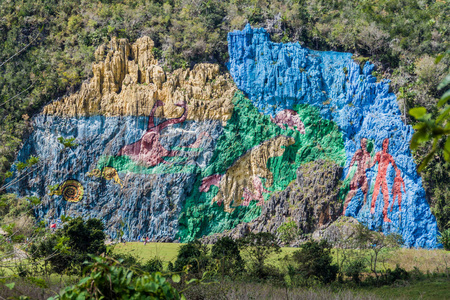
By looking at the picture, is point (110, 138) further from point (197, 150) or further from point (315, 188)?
point (315, 188)

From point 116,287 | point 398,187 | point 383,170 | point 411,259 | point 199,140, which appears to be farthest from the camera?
point 199,140

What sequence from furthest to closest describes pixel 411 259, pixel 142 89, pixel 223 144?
pixel 142 89
pixel 223 144
pixel 411 259

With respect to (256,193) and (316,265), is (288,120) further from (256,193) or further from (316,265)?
(316,265)

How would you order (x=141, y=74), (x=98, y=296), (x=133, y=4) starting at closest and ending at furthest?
(x=98, y=296)
(x=141, y=74)
(x=133, y=4)

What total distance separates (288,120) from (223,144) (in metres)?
3.81

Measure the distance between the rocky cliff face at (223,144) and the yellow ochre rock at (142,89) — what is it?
61 millimetres

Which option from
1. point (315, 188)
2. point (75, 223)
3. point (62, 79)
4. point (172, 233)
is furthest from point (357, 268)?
point (62, 79)

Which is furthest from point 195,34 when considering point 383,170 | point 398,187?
point 398,187

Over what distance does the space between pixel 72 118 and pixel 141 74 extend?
4455 millimetres

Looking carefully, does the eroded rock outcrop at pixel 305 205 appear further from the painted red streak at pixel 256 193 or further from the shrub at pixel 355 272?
the shrub at pixel 355 272

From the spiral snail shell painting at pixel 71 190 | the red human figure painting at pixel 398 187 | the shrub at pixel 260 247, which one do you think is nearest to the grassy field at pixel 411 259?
the shrub at pixel 260 247

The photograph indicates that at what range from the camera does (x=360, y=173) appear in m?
19.9

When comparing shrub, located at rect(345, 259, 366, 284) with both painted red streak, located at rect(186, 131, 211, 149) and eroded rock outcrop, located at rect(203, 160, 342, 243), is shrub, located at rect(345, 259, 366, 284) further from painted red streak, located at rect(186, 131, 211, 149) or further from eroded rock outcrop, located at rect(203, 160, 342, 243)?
painted red streak, located at rect(186, 131, 211, 149)

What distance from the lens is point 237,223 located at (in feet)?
65.1
